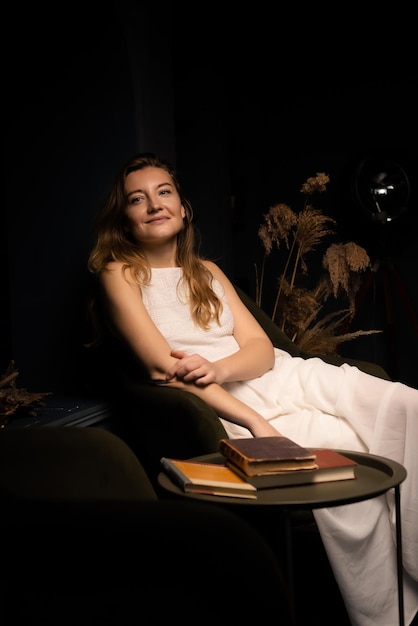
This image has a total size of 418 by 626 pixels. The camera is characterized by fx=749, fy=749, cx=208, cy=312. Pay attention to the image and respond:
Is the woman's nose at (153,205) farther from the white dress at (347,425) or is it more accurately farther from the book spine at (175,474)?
the book spine at (175,474)

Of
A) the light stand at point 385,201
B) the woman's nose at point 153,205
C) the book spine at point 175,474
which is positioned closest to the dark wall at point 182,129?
the light stand at point 385,201

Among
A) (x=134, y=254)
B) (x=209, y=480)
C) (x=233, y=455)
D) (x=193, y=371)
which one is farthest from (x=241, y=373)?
(x=209, y=480)

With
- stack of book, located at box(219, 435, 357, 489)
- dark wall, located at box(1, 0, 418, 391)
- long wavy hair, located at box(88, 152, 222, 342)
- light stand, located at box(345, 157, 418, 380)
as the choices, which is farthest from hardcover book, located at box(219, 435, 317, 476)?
light stand, located at box(345, 157, 418, 380)

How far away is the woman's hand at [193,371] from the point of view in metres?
2.22

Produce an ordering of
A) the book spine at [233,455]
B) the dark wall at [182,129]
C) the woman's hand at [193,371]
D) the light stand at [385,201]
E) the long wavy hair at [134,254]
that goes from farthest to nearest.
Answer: the light stand at [385,201], the dark wall at [182,129], the long wavy hair at [134,254], the woman's hand at [193,371], the book spine at [233,455]

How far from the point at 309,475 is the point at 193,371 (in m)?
0.77

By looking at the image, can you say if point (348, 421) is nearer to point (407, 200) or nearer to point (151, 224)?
point (151, 224)

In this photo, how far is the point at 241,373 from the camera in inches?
94.9

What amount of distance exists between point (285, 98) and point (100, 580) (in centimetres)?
526

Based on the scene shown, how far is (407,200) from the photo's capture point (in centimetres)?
496

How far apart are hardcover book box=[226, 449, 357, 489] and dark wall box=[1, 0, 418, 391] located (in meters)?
1.59

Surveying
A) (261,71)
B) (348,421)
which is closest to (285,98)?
(261,71)

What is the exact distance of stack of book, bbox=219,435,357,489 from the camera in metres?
1.48

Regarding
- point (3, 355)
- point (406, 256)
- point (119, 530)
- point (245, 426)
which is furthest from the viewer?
point (406, 256)
